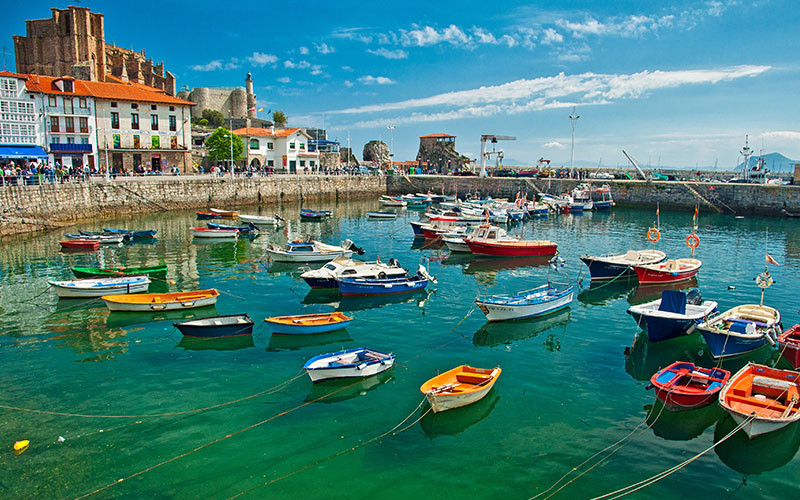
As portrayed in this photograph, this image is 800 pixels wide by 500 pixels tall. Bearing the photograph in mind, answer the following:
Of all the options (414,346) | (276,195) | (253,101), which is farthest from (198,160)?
(414,346)

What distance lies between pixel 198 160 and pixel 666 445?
81691mm

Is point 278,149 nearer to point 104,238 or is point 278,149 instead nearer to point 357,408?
point 104,238

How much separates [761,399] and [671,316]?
19.1 feet

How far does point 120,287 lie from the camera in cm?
2538

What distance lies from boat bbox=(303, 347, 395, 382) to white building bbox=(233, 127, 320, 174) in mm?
70934

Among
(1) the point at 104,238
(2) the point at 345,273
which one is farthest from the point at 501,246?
(1) the point at 104,238

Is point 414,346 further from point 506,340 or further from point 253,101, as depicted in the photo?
point 253,101

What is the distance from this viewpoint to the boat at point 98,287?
25.0 m

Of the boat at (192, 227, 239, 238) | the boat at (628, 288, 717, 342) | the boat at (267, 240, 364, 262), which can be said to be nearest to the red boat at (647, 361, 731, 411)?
the boat at (628, 288, 717, 342)

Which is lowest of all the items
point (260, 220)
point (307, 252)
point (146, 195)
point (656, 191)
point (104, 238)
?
point (307, 252)

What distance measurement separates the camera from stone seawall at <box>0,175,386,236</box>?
42.5 m

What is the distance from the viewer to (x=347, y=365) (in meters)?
16.7

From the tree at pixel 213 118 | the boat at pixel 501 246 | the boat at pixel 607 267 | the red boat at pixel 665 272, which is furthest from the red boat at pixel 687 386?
the tree at pixel 213 118

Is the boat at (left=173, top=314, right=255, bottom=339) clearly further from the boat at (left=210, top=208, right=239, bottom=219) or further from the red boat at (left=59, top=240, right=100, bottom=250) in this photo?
the boat at (left=210, top=208, right=239, bottom=219)
